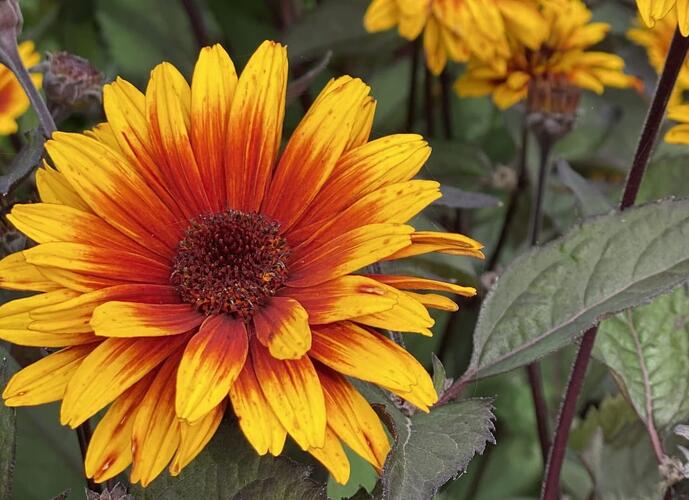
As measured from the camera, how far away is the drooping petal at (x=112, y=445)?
0.49 metres

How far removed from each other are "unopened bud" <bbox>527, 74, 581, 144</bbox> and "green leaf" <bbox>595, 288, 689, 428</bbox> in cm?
23

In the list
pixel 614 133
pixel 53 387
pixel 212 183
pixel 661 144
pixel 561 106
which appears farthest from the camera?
pixel 614 133

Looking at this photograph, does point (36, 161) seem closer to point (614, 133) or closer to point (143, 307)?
point (143, 307)

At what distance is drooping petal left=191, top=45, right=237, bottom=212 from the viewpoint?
0.58 meters

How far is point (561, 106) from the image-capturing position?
3.08 feet

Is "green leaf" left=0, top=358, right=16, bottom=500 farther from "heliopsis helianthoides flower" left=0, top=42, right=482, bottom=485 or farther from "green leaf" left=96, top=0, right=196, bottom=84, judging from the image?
"green leaf" left=96, top=0, right=196, bottom=84

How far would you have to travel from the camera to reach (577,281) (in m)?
0.66

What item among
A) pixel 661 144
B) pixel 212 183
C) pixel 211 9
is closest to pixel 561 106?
pixel 661 144

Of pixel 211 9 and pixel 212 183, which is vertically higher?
pixel 212 183

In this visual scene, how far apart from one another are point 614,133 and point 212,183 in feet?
2.89

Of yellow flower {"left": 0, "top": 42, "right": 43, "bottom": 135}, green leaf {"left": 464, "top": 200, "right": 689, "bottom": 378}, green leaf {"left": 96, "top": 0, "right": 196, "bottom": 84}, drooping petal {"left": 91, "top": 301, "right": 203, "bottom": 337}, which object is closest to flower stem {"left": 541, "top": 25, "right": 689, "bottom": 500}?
green leaf {"left": 464, "top": 200, "right": 689, "bottom": 378}

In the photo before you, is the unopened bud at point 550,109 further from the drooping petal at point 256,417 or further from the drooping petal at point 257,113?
the drooping petal at point 256,417

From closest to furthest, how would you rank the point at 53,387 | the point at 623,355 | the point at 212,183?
1. the point at 53,387
2. the point at 212,183
3. the point at 623,355

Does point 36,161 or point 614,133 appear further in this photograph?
point 614,133
